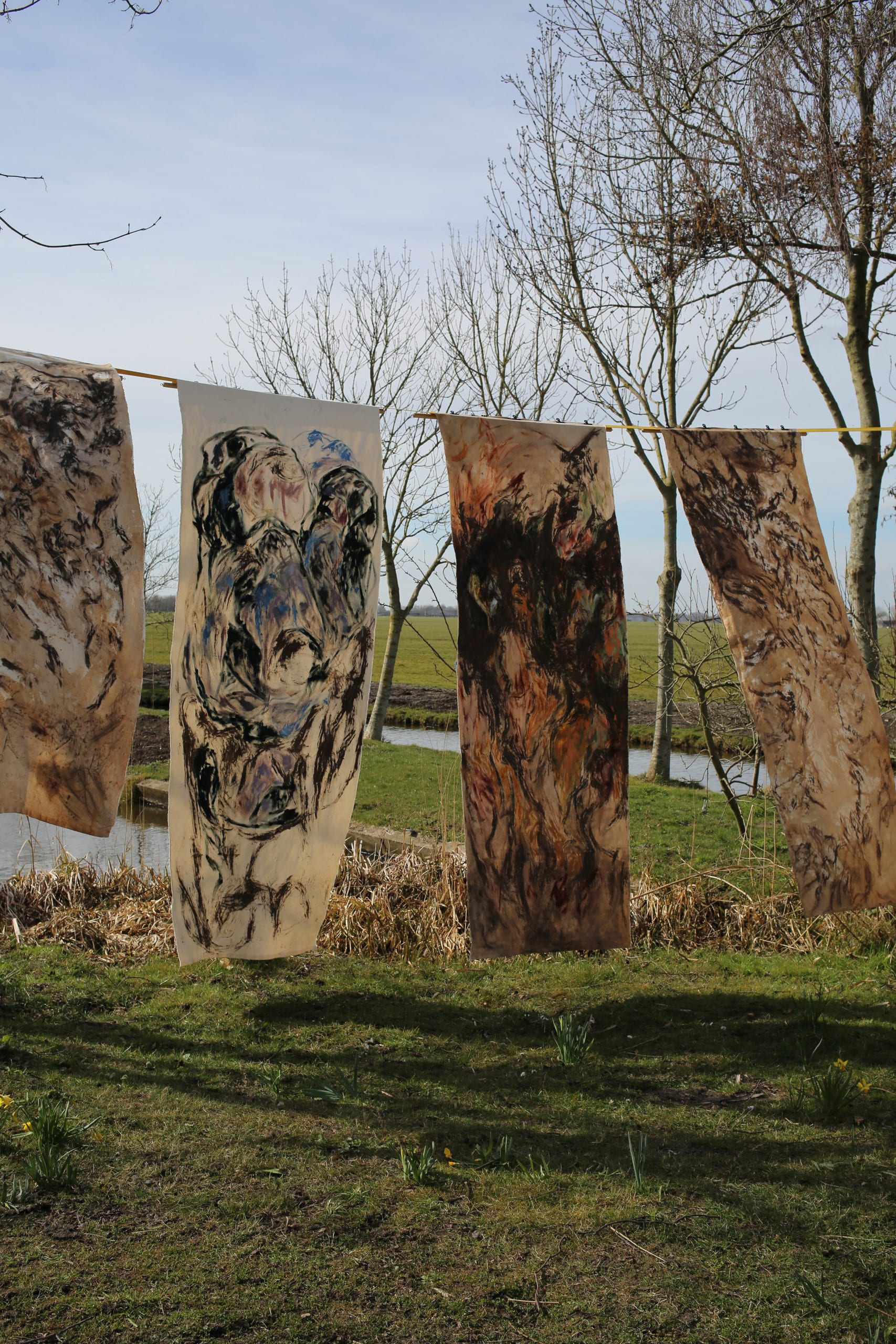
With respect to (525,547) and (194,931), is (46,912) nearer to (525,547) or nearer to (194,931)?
(194,931)

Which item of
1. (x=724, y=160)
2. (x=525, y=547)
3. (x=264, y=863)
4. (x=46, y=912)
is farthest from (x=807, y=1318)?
(x=724, y=160)

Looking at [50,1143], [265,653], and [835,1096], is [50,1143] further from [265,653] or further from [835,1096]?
[835,1096]

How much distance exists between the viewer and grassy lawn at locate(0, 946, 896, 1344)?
217 cm

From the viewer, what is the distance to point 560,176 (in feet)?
34.2

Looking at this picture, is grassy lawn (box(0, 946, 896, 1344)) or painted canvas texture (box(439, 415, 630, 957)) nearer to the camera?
grassy lawn (box(0, 946, 896, 1344))

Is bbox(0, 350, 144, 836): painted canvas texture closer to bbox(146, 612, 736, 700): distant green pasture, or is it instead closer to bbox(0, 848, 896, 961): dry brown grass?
bbox(0, 848, 896, 961): dry brown grass

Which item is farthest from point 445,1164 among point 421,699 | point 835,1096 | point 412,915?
point 421,699

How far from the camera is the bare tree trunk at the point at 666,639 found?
963 centimetres

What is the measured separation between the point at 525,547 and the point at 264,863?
4.61ft

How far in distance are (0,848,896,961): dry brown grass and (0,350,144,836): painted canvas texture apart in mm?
1898

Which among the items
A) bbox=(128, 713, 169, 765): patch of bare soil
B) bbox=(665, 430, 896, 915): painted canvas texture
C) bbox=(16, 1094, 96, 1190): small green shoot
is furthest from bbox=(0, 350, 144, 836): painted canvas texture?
bbox=(128, 713, 169, 765): patch of bare soil

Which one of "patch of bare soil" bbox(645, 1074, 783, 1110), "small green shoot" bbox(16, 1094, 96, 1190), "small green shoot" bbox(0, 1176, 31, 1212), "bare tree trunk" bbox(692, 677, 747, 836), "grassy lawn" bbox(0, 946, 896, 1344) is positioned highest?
"bare tree trunk" bbox(692, 677, 747, 836)

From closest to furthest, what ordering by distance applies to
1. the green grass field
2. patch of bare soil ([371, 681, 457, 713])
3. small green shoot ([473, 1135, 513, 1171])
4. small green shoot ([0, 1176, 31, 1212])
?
small green shoot ([0, 1176, 31, 1212]) → small green shoot ([473, 1135, 513, 1171]) → the green grass field → patch of bare soil ([371, 681, 457, 713])

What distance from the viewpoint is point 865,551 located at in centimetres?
570
